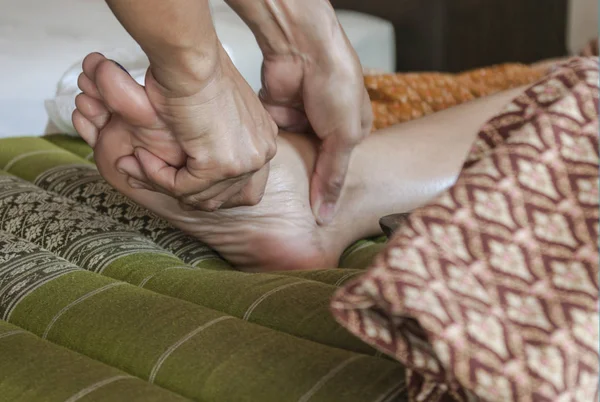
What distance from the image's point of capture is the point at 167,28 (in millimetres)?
784

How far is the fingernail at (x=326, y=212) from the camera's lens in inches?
43.8

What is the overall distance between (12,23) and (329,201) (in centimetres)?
101

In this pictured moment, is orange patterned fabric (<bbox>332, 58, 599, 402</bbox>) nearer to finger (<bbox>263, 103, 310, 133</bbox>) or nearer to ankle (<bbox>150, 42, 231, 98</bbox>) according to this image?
ankle (<bbox>150, 42, 231, 98</bbox>)

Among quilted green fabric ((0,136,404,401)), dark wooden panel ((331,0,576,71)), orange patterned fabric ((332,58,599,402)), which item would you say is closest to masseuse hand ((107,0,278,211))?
quilted green fabric ((0,136,404,401))

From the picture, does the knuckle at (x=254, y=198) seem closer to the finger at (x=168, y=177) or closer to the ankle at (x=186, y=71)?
the finger at (x=168, y=177)

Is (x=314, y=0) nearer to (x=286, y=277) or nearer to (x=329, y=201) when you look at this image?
(x=329, y=201)

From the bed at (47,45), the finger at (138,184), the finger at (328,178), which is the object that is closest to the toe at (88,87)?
the finger at (138,184)

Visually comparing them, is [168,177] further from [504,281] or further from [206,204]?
[504,281]

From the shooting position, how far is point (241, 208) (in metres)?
1.05

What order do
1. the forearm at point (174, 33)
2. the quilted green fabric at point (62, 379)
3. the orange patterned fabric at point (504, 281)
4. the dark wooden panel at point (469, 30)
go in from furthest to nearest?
the dark wooden panel at point (469, 30)
the forearm at point (174, 33)
the quilted green fabric at point (62, 379)
the orange patterned fabric at point (504, 281)

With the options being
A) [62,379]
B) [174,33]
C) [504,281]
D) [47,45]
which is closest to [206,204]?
[174,33]

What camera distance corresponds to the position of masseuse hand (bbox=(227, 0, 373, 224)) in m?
1.07

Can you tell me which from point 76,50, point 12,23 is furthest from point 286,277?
point 12,23

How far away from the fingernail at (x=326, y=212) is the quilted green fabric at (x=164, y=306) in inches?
2.6
